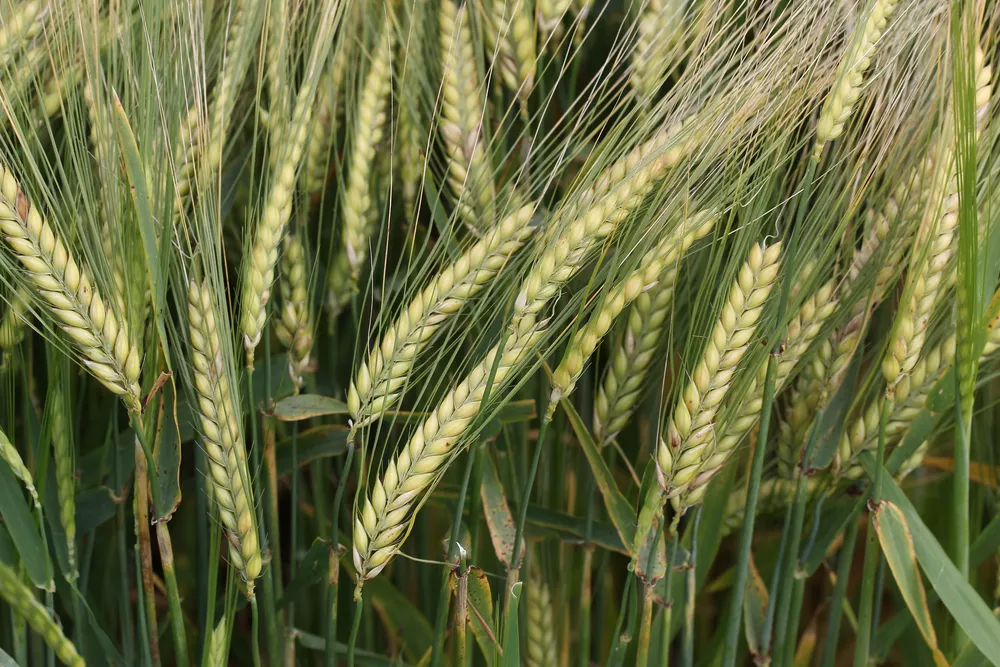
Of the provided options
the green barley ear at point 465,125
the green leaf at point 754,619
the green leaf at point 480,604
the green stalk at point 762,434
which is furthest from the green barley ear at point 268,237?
the green leaf at point 754,619

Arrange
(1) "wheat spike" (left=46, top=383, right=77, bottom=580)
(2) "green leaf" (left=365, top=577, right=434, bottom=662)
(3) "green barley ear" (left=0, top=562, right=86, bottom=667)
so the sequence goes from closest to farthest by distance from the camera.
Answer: (3) "green barley ear" (left=0, top=562, right=86, bottom=667) → (1) "wheat spike" (left=46, top=383, right=77, bottom=580) → (2) "green leaf" (left=365, top=577, right=434, bottom=662)

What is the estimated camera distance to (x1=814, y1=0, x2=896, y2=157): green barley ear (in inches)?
18.4

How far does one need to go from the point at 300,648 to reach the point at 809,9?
674 mm

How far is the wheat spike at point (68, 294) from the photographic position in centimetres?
43

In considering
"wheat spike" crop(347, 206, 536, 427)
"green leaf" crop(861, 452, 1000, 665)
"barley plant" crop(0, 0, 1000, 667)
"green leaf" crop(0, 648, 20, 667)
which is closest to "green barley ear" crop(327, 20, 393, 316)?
"barley plant" crop(0, 0, 1000, 667)

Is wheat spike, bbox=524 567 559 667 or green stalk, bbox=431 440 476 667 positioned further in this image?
wheat spike, bbox=524 567 559 667

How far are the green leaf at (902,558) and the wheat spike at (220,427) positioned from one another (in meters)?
0.43

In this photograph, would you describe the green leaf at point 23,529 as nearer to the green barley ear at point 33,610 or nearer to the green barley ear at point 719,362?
the green barley ear at point 33,610

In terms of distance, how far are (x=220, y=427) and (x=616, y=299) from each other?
0.86 ft

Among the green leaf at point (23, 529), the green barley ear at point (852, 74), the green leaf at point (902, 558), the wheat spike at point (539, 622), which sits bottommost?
the wheat spike at point (539, 622)

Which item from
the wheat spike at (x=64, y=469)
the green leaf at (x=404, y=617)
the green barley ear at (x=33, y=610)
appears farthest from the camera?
the green leaf at (x=404, y=617)

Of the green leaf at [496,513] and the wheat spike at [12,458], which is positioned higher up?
the wheat spike at [12,458]

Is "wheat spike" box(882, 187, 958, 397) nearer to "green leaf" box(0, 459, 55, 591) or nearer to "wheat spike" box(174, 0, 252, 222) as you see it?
"wheat spike" box(174, 0, 252, 222)

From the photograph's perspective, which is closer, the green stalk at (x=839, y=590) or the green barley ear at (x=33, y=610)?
the green barley ear at (x=33, y=610)
